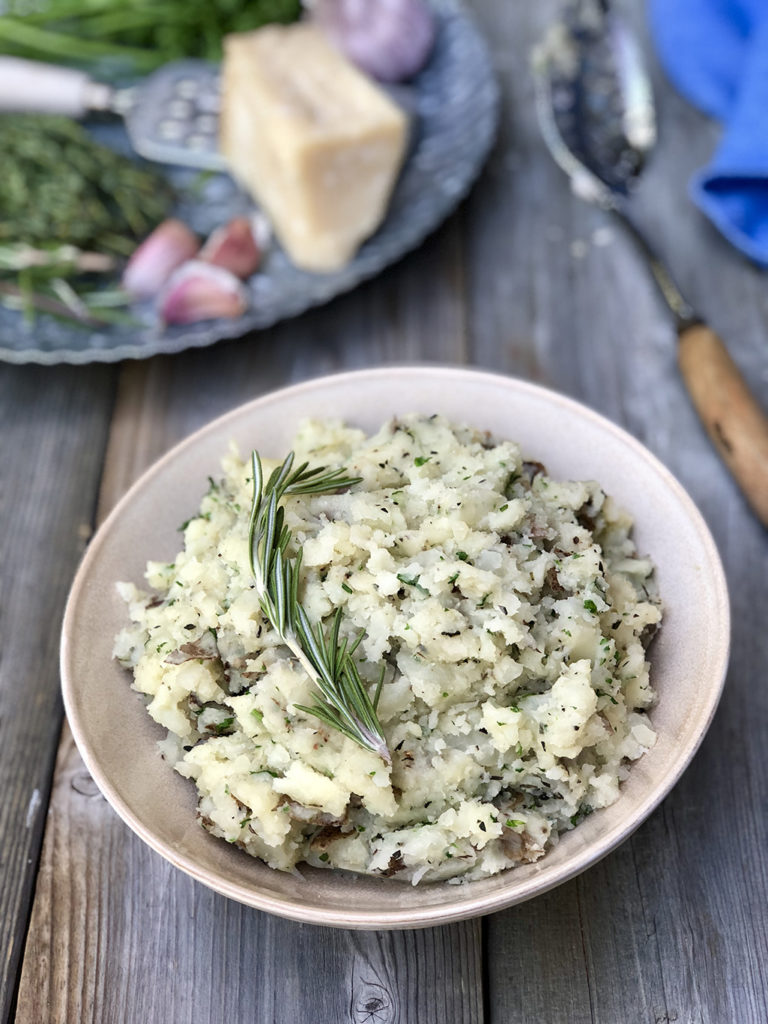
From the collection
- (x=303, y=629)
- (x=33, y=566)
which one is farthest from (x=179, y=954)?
(x=33, y=566)

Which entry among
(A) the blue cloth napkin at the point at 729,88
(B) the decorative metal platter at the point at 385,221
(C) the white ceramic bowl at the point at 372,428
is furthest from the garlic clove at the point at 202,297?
(A) the blue cloth napkin at the point at 729,88

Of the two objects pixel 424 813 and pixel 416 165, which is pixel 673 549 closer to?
pixel 424 813

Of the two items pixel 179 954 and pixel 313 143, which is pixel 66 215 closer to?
pixel 313 143

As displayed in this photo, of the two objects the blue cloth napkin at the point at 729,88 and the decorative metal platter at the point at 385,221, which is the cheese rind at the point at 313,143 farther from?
the blue cloth napkin at the point at 729,88

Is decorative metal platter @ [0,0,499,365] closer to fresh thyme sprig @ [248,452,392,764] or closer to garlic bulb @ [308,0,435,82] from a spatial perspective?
garlic bulb @ [308,0,435,82]

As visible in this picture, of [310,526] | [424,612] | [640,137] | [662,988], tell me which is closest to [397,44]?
[640,137]

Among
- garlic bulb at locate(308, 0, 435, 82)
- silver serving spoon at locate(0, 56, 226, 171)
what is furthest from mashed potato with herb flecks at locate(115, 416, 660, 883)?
garlic bulb at locate(308, 0, 435, 82)
